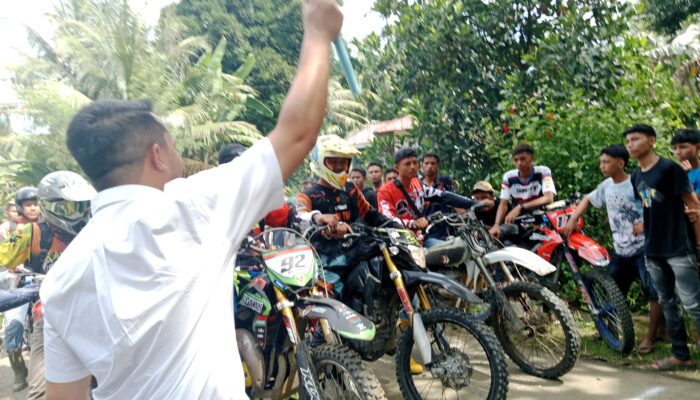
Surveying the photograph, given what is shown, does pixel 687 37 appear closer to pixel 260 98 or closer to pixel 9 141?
pixel 260 98

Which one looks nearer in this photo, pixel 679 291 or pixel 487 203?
pixel 679 291

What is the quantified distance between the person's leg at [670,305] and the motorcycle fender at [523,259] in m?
0.91

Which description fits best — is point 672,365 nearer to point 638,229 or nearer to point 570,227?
point 638,229

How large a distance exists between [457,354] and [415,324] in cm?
36

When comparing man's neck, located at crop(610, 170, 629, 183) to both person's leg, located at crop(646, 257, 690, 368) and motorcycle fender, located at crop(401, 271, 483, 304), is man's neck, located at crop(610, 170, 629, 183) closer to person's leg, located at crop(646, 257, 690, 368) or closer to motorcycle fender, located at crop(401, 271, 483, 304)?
person's leg, located at crop(646, 257, 690, 368)

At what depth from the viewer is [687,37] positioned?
44.0ft

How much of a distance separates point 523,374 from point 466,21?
192 inches

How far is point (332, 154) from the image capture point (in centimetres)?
423

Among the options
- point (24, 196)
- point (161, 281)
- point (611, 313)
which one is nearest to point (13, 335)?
point (24, 196)

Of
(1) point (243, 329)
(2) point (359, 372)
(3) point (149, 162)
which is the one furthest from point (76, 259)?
(1) point (243, 329)

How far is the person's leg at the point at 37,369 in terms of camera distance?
300cm

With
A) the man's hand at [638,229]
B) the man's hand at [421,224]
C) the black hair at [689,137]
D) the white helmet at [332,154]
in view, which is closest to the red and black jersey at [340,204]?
the white helmet at [332,154]

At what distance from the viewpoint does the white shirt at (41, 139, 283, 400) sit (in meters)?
1.04

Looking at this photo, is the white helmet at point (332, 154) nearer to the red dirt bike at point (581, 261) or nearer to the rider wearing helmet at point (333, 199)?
the rider wearing helmet at point (333, 199)
